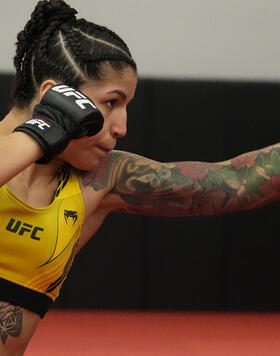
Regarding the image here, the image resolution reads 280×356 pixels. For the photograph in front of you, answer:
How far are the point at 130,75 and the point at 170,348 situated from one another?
5.73ft

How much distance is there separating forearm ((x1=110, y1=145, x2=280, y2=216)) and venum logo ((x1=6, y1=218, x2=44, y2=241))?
243mm

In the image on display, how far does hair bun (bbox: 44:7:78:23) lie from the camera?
1.40 metres

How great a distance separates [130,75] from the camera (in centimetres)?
135

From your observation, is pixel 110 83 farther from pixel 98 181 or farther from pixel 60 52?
pixel 98 181

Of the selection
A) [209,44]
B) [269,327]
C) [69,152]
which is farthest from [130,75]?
[209,44]

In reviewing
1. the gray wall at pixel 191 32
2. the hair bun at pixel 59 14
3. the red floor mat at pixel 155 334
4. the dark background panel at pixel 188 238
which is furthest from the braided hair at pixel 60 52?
the gray wall at pixel 191 32

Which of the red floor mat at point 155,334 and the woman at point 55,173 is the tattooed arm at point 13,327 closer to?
the woman at point 55,173

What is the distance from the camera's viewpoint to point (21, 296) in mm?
1328

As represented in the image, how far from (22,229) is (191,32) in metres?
2.91

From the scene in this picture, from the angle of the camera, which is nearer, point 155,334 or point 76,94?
point 76,94

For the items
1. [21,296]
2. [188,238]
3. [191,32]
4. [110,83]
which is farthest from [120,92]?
[191,32]

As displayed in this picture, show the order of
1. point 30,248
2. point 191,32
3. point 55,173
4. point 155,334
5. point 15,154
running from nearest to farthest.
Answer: point 15,154 < point 30,248 < point 55,173 < point 155,334 < point 191,32

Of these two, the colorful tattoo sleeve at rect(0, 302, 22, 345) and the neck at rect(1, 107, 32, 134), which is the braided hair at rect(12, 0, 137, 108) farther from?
the colorful tattoo sleeve at rect(0, 302, 22, 345)

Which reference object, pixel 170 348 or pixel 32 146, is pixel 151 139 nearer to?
pixel 170 348
